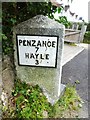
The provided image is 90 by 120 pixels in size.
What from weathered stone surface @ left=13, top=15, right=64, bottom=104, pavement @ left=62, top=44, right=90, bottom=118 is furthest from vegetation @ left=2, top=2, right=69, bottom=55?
pavement @ left=62, top=44, right=90, bottom=118

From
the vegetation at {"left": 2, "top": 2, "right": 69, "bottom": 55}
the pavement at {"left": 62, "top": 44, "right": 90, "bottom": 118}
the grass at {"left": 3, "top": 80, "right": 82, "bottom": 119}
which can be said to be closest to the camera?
the vegetation at {"left": 2, "top": 2, "right": 69, "bottom": 55}

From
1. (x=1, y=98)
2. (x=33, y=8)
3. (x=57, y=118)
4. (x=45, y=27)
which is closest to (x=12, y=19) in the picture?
(x=33, y=8)

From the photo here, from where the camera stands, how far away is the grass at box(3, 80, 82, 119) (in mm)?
2420

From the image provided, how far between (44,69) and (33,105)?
54cm

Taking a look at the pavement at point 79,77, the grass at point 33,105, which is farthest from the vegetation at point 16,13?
the pavement at point 79,77

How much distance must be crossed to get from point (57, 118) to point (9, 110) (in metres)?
0.74

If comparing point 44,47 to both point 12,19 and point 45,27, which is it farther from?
point 12,19

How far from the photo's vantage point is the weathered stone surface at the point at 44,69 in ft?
8.05

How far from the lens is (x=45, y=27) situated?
2.45 m

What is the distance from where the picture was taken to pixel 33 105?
251cm

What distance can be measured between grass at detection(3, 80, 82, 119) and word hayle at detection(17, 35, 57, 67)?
16.1 inches

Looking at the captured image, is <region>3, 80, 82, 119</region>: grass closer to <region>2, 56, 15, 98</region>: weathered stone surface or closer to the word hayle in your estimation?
<region>2, 56, 15, 98</region>: weathered stone surface

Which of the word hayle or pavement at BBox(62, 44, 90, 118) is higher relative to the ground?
the word hayle

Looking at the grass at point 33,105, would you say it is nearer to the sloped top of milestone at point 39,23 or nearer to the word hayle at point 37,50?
the word hayle at point 37,50
